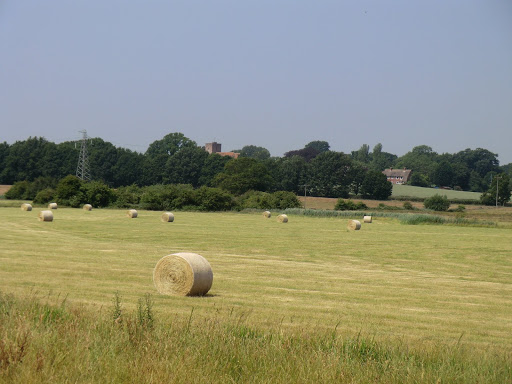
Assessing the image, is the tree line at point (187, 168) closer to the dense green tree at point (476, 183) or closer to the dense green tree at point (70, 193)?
the dense green tree at point (70, 193)

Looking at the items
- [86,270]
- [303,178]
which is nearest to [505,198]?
[303,178]

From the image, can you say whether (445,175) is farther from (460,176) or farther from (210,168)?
(210,168)

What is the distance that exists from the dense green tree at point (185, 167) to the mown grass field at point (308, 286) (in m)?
101

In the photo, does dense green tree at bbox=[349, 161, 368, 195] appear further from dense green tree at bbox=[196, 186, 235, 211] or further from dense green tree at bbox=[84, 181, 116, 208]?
dense green tree at bbox=[84, 181, 116, 208]

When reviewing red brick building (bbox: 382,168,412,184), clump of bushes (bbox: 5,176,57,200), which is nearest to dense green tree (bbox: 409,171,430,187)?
red brick building (bbox: 382,168,412,184)

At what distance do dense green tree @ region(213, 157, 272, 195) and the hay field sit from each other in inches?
2808

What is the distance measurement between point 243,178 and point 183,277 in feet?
310

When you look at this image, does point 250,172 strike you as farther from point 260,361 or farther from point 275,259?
point 260,361

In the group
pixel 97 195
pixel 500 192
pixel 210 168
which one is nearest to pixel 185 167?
pixel 210 168

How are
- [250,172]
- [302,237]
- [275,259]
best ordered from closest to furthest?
1. [275,259]
2. [302,237]
3. [250,172]

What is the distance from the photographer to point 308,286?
62.6 feet

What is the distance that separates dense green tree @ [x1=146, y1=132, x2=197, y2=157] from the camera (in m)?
165

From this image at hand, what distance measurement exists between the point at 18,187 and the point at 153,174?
49.4m

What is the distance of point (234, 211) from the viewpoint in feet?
267
